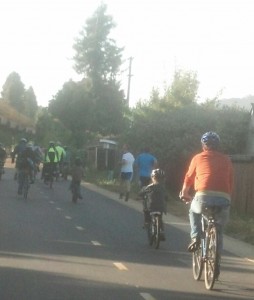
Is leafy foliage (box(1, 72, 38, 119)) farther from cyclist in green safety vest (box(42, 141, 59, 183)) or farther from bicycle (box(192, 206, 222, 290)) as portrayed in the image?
bicycle (box(192, 206, 222, 290))

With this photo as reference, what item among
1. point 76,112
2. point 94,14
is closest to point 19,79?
point 94,14

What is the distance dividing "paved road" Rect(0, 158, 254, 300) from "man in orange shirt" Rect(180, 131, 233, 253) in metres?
0.87

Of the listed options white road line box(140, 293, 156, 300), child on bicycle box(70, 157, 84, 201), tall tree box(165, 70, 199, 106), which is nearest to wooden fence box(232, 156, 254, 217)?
child on bicycle box(70, 157, 84, 201)

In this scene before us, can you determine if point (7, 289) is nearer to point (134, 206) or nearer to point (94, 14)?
point (134, 206)

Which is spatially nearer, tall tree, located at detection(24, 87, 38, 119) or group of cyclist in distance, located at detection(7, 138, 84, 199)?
group of cyclist in distance, located at detection(7, 138, 84, 199)

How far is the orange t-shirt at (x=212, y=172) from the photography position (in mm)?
12219

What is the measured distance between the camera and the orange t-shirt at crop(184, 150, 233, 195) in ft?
40.1

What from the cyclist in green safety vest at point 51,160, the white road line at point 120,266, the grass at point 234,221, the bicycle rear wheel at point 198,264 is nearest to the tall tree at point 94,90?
A: the cyclist in green safety vest at point 51,160

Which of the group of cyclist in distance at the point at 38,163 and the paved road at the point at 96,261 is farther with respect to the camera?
the group of cyclist in distance at the point at 38,163

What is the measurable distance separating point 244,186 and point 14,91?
100106 millimetres

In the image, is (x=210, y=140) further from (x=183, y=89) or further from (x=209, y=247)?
(x=183, y=89)

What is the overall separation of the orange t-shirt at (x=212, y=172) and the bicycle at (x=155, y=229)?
432cm

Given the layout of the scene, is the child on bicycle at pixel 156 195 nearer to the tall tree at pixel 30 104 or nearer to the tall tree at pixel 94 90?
the tall tree at pixel 94 90

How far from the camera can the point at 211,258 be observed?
39.2 feet
